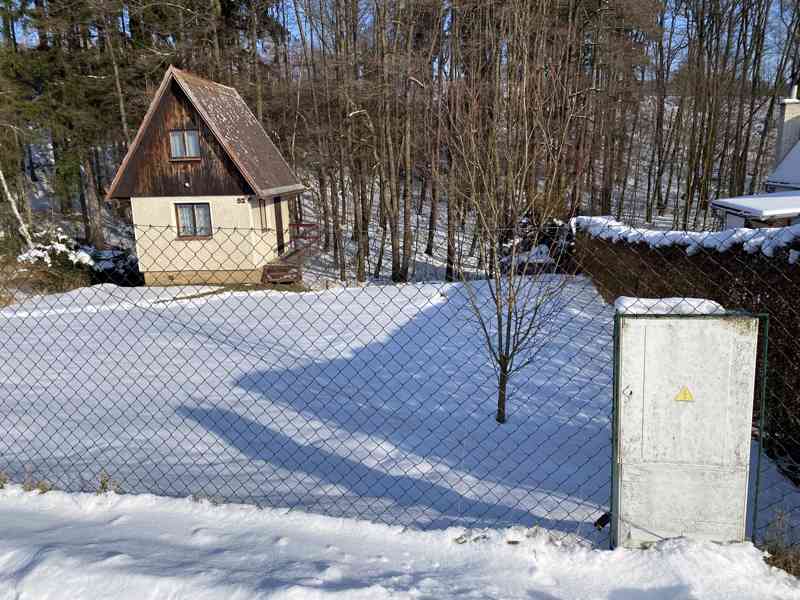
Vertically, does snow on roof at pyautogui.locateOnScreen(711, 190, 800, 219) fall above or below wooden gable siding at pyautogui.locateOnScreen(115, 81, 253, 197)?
below

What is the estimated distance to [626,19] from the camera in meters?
21.5

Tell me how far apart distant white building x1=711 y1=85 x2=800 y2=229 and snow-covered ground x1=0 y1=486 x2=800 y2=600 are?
8.74 meters

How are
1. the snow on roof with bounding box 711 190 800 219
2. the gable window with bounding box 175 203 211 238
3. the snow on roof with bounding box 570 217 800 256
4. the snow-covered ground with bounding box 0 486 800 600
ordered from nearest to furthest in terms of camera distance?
the snow-covered ground with bounding box 0 486 800 600 < the snow on roof with bounding box 570 217 800 256 < the snow on roof with bounding box 711 190 800 219 < the gable window with bounding box 175 203 211 238

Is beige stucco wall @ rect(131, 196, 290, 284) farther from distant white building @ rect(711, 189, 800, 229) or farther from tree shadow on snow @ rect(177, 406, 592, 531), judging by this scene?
distant white building @ rect(711, 189, 800, 229)

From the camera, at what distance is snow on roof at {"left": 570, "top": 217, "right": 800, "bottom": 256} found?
489 centimetres

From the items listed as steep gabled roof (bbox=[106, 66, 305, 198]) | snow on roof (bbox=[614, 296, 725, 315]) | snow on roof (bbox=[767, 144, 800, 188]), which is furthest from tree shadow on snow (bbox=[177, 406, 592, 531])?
snow on roof (bbox=[767, 144, 800, 188])

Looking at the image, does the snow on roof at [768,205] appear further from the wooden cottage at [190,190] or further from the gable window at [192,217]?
the gable window at [192,217]

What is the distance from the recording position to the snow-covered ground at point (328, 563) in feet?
8.13

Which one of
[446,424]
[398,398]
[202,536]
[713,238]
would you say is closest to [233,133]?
[398,398]

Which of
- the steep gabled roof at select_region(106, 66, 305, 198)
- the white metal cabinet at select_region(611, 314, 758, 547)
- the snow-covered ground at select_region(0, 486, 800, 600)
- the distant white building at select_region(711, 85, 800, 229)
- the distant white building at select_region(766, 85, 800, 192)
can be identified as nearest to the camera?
the snow-covered ground at select_region(0, 486, 800, 600)

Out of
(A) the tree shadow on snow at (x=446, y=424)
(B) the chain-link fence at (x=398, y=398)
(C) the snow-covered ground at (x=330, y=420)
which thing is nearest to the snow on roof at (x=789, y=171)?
(B) the chain-link fence at (x=398, y=398)

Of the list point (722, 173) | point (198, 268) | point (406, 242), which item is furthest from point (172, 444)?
point (722, 173)

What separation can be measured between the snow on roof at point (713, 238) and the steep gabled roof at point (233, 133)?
10958mm

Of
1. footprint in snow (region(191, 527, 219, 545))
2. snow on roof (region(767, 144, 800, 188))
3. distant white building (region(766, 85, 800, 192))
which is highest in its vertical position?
Answer: distant white building (region(766, 85, 800, 192))
